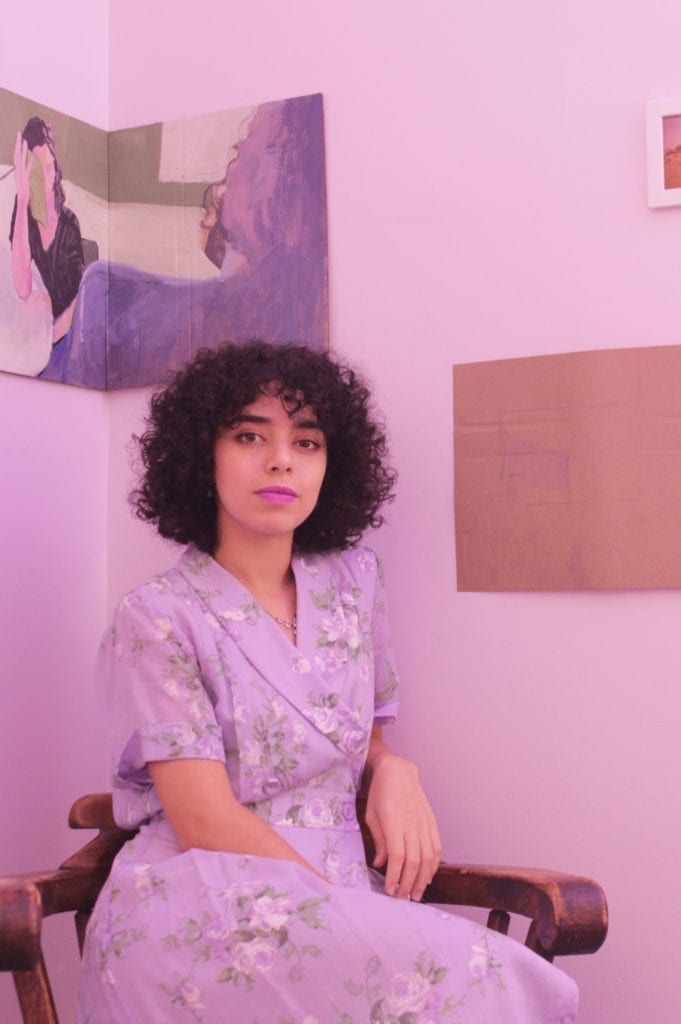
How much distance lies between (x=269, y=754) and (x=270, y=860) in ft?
0.45

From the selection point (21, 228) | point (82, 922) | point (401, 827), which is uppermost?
point (21, 228)

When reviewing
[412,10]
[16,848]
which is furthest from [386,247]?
[16,848]

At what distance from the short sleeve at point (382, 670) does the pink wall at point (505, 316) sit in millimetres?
79

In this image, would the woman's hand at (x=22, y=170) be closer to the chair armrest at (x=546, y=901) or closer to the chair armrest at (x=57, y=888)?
the chair armrest at (x=57, y=888)

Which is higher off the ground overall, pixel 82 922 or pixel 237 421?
pixel 237 421

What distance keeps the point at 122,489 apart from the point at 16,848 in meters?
0.54

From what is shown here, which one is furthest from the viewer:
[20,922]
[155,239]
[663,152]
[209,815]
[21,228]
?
[155,239]

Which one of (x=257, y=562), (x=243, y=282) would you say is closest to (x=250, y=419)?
(x=257, y=562)

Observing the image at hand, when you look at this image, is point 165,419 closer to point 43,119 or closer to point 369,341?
point 369,341

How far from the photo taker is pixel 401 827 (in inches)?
52.9

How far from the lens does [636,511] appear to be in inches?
56.6

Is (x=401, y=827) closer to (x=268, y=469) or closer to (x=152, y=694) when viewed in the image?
(x=152, y=694)

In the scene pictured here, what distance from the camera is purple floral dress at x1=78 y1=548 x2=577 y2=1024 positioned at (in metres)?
1.12

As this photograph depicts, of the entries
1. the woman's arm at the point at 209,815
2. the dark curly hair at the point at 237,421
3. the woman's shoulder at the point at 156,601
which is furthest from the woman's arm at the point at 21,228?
the woman's arm at the point at 209,815
